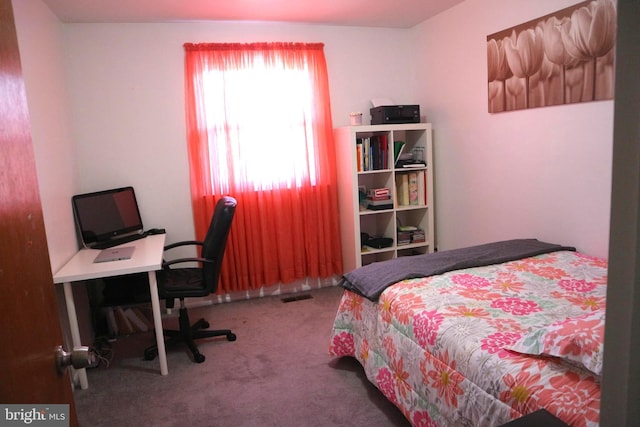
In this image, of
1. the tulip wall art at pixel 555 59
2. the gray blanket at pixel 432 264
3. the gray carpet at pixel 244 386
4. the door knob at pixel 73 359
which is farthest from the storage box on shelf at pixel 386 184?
the door knob at pixel 73 359

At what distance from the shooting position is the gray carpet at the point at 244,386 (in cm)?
225

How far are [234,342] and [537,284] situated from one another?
2.07 meters

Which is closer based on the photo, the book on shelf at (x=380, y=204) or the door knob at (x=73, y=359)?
the door knob at (x=73, y=359)

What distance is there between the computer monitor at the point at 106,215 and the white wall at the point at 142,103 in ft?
0.54

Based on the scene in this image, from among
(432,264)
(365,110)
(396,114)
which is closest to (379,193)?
(396,114)

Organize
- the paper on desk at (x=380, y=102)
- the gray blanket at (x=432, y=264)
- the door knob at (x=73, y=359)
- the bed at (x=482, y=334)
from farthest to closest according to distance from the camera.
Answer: the paper on desk at (x=380, y=102), the gray blanket at (x=432, y=264), the bed at (x=482, y=334), the door knob at (x=73, y=359)

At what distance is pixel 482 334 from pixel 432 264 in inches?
34.3

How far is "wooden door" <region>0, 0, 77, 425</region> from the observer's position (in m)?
0.70

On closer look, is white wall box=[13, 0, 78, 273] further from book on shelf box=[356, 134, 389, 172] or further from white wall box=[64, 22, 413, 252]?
book on shelf box=[356, 134, 389, 172]

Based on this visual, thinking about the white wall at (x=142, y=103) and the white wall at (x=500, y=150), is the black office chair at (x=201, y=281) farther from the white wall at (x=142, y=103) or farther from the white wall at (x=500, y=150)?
the white wall at (x=500, y=150)

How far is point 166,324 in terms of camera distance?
3633 mm

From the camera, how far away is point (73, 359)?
0.97 meters

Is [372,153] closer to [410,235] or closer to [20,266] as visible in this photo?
[410,235]

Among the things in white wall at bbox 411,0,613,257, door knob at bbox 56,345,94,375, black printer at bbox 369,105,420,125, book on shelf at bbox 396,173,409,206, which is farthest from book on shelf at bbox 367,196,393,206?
door knob at bbox 56,345,94,375
